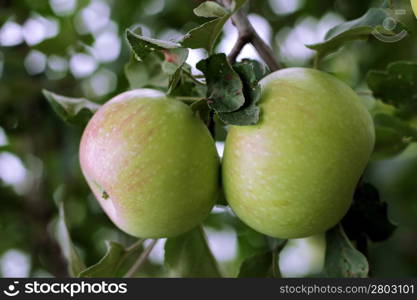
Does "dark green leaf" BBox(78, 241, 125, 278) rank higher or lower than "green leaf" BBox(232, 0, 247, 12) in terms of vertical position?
lower

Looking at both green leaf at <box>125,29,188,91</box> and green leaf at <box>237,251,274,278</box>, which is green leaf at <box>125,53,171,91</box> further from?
green leaf at <box>237,251,274,278</box>

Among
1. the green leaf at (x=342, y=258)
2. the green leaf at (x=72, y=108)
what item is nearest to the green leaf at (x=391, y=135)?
the green leaf at (x=342, y=258)

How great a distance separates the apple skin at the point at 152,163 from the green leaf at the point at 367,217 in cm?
33

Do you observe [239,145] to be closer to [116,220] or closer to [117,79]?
[116,220]

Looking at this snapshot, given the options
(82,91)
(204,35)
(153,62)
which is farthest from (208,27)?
(82,91)

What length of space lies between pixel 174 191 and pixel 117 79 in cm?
87

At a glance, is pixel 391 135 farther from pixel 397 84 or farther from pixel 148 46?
pixel 148 46

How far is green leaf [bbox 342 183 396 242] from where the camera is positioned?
3.60 feet

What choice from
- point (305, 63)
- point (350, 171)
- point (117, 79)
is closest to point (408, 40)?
point (305, 63)

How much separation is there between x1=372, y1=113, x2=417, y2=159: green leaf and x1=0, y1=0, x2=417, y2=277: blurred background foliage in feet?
1.35

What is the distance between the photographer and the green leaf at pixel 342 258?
97 cm

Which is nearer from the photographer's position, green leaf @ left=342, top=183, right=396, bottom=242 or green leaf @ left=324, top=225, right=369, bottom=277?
green leaf @ left=324, top=225, right=369, bottom=277

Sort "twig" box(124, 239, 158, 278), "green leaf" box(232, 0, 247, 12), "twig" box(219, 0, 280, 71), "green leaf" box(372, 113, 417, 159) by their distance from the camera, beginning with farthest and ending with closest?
1. "green leaf" box(372, 113, 417, 159)
2. "twig" box(124, 239, 158, 278)
3. "twig" box(219, 0, 280, 71)
4. "green leaf" box(232, 0, 247, 12)

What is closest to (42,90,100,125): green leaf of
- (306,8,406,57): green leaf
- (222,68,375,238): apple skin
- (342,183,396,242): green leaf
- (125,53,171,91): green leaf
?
(125,53,171,91): green leaf
